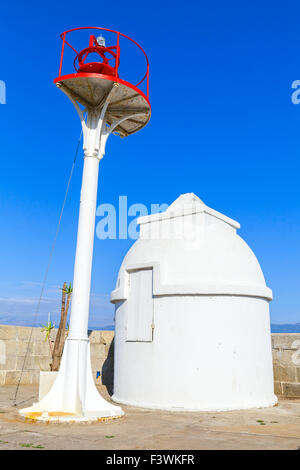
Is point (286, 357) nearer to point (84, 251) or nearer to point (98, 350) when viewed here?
point (98, 350)

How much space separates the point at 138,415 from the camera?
8555 mm

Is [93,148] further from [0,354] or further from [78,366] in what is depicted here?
[0,354]

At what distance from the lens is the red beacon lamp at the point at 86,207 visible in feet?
25.6

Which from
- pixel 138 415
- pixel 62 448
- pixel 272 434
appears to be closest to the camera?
pixel 62 448

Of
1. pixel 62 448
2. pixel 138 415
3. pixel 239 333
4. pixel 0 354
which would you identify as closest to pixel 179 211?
pixel 239 333

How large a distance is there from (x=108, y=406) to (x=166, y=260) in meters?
3.75

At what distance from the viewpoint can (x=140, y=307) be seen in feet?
34.0

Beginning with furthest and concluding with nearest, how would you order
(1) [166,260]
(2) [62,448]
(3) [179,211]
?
(3) [179,211], (1) [166,260], (2) [62,448]

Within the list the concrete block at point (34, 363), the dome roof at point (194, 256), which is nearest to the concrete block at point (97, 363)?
the concrete block at point (34, 363)

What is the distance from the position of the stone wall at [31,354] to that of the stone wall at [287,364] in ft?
19.0

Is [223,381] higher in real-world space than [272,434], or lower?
higher

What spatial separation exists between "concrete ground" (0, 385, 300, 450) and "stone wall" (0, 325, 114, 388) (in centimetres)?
500

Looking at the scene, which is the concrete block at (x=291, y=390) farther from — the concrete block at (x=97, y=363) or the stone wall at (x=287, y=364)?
the concrete block at (x=97, y=363)

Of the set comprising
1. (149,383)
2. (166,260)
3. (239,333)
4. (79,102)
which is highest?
(79,102)
